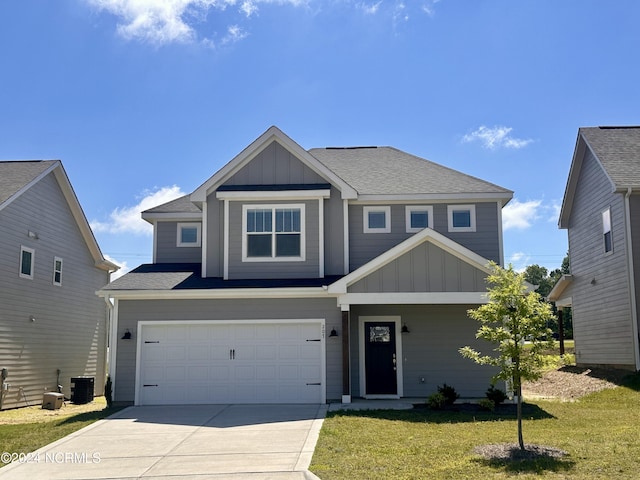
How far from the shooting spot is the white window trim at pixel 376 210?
18547 mm

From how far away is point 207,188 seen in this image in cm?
1828

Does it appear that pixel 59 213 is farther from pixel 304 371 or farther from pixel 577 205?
pixel 577 205

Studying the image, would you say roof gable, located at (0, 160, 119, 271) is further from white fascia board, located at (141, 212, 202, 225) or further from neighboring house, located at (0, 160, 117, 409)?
white fascia board, located at (141, 212, 202, 225)

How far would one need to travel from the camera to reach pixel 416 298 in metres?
15.7

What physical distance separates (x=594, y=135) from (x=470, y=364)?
31.5 feet

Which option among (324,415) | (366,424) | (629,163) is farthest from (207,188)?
(629,163)

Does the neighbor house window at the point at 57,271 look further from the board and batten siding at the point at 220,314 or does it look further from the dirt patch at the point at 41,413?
the board and batten siding at the point at 220,314

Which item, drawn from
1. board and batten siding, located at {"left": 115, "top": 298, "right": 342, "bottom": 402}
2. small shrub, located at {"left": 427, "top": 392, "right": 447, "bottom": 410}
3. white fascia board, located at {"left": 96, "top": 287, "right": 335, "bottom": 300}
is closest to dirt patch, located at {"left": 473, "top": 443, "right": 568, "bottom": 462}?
small shrub, located at {"left": 427, "top": 392, "right": 447, "bottom": 410}

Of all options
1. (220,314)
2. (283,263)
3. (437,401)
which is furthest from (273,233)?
(437,401)

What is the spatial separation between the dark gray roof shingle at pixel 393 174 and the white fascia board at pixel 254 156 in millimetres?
1337

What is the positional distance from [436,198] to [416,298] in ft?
13.1

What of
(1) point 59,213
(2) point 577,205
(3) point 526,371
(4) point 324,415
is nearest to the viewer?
(3) point 526,371

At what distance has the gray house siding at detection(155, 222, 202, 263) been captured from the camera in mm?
19859

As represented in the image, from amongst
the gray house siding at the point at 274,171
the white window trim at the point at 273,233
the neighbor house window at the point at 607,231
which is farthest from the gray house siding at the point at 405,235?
the neighbor house window at the point at 607,231
